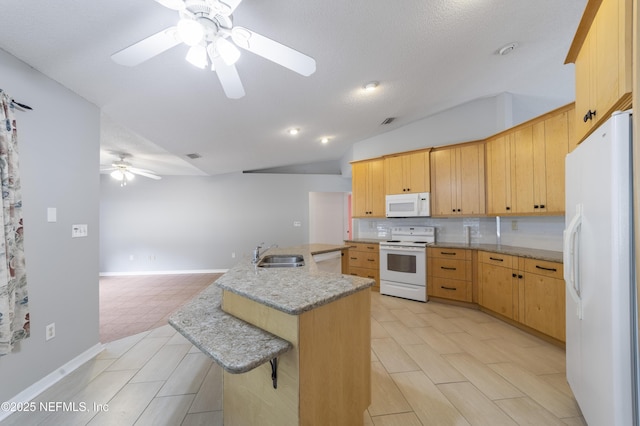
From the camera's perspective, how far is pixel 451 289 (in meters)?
3.43

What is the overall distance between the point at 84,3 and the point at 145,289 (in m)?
4.73

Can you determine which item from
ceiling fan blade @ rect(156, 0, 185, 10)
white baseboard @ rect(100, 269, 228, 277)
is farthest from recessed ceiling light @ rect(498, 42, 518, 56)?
white baseboard @ rect(100, 269, 228, 277)

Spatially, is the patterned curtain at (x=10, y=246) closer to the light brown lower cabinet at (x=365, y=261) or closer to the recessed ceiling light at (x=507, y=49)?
the light brown lower cabinet at (x=365, y=261)

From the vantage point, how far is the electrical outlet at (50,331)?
1849 mm

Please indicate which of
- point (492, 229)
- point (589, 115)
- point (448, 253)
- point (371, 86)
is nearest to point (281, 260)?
point (371, 86)

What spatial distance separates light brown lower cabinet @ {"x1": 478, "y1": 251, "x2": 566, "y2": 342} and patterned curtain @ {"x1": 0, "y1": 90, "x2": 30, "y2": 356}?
422 cm

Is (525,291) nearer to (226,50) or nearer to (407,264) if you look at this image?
(407,264)

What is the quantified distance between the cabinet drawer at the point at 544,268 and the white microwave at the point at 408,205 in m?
1.46

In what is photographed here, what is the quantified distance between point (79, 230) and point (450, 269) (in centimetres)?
425

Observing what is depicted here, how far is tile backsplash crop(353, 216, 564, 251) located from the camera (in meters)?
2.88

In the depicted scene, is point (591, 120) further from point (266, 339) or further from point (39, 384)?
point (39, 384)

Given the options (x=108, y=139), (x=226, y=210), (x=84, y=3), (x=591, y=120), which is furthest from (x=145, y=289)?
(x=591, y=120)

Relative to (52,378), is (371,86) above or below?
above

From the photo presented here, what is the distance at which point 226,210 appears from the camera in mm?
6238
